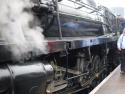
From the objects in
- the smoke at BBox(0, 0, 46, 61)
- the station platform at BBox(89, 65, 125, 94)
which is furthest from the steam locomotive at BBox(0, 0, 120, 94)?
the station platform at BBox(89, 65, 125, 94)

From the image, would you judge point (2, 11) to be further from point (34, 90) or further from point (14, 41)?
point (34, 90)

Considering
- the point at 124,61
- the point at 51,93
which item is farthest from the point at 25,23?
the point at 124,61

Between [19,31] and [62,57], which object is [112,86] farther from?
[19,31]

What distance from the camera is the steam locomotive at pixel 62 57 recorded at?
4304 mm

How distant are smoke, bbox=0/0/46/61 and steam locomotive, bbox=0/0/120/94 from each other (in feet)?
0.51

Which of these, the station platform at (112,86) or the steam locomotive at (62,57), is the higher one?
the steam locomotive at (62,57)

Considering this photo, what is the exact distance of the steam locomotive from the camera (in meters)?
4.30

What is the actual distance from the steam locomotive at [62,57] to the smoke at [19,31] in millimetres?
155

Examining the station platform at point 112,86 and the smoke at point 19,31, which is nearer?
the smoke at point 19,31

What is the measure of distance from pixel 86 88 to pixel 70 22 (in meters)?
1.97

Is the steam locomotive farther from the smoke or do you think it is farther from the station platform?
the station platform

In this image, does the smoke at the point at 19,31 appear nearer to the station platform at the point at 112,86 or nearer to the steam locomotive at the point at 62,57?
the steam locomotive at the point at 62,57

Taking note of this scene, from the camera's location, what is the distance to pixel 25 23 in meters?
4.84

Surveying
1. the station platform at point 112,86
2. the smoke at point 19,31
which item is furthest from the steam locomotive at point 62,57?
the station platform at point 112,86
